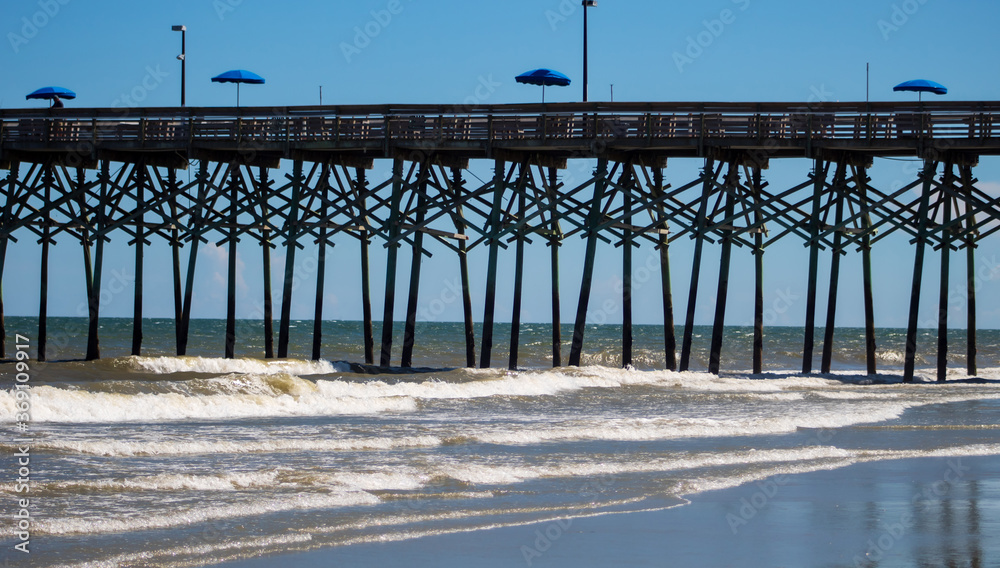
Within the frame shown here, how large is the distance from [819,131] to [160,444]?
14.8 meters

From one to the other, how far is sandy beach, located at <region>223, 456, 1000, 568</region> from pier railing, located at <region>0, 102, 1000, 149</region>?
505 inches

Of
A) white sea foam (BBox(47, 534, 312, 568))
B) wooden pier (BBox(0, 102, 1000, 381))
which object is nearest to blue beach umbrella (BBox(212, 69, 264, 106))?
wooden pier (BBox(0, 102, 1000, 381))

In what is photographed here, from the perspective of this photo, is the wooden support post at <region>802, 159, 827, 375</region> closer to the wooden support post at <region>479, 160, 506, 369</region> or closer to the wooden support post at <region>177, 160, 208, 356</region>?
the wooden support post at <region>479, 160, 506, 369</region>

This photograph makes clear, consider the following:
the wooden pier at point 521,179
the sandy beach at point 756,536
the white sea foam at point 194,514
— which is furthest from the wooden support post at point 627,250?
the white sea foam at point 194,514

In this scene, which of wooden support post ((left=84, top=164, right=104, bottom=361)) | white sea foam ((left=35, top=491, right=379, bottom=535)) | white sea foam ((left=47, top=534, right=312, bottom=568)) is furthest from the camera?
wooden support post ((left=84, top=164, right=104, bottom=361))

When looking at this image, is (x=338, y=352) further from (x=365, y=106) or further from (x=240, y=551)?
(x=240, y=551)

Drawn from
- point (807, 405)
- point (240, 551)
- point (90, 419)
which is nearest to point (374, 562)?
point (240, 551)

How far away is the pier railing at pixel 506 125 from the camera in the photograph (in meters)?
23.2

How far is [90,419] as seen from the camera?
16.1 m

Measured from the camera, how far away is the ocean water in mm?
9422

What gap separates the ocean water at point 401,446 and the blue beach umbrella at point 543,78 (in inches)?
261

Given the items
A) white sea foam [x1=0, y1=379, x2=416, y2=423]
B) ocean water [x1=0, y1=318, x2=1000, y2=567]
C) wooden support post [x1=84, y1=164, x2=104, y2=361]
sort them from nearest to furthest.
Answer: ocean water [x1=0, y1=318, x2=1000, y2=567], white sea foam [x1=0, y1=379, x2=416, y2=423], wooden support post [x1=84, y1=164, x2=104, y2=361]

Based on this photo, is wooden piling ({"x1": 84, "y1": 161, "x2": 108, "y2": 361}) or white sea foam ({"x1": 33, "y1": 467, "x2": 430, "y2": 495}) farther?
wooden piling ({"x1": 84, "y1": 161, "x2": 108, "y2": 361})

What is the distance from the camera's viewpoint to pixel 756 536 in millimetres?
9320
